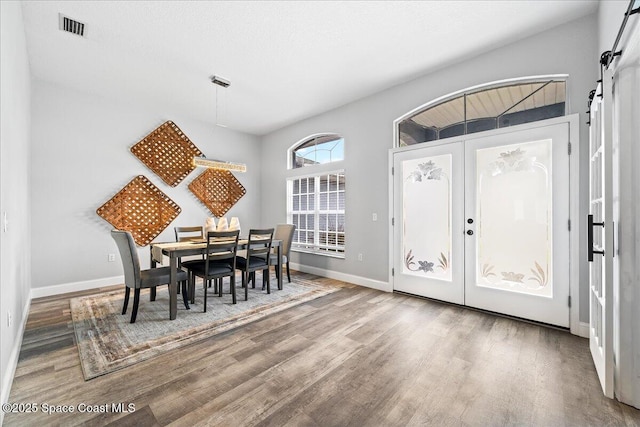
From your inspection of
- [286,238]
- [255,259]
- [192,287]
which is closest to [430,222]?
[286,238]

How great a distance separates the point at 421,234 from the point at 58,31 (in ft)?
14.6

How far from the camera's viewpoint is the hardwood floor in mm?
1507

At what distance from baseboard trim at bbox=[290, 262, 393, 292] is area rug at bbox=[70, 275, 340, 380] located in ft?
1.86

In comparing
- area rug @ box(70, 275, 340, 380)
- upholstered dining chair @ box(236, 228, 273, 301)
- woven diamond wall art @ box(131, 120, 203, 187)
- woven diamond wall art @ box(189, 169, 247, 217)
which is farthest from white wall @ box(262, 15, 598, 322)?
woven diamond wall art @ box(131, 120, 203, 187)

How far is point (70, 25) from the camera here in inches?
102

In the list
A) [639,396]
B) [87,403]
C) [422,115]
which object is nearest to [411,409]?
[639,396]

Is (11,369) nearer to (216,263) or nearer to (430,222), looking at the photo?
(216,263)

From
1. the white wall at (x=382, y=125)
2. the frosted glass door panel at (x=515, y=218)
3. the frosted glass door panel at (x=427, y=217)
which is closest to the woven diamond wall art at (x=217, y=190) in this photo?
the white wall at (x=382, y=125)

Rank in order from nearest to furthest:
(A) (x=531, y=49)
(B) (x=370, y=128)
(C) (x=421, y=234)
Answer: (A) (x=531, y=49), (C) (x=421, y=234), (B) (x=370, y=128)

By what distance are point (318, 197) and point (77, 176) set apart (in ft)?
11.9

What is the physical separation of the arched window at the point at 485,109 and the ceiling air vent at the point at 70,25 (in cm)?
362

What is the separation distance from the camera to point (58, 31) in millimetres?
2668

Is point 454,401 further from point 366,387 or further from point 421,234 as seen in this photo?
point 421,234

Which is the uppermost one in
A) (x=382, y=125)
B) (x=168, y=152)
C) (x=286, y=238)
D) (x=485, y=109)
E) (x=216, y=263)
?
(x=382, y=125)
